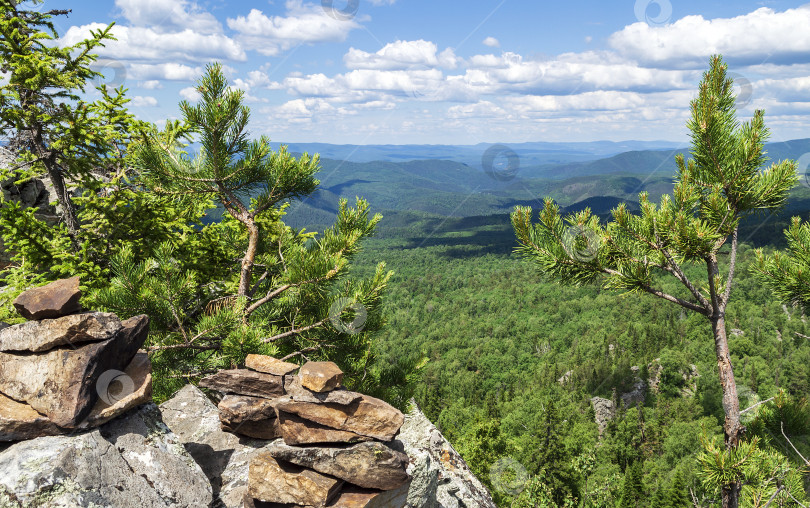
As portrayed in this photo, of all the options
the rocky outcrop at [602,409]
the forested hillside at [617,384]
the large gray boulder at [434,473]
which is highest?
the large gray boulder at [434,473]

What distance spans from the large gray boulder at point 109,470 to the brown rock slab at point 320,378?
1.65 m

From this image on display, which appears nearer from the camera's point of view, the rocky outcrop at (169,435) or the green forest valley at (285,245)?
the rocky outcrop at (169,435)

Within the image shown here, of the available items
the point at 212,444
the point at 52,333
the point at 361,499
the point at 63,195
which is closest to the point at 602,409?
the point at 361,499

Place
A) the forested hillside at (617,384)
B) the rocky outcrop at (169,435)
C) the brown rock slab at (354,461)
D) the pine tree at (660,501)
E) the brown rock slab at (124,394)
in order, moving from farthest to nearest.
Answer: the forested hillside at (617,384), the pine tree at (660,501), the brown rock slab at (354,461), the brown rock slab at (124,394), the rocky outcrop at (169,435)

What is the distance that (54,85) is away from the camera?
983cm

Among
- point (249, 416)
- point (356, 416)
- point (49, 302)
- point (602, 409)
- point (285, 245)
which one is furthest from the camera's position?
point (602, 409)

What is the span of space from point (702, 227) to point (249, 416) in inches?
254

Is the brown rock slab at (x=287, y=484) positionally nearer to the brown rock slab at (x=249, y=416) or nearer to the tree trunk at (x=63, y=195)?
the brown rock slab at (x=249, y=416)

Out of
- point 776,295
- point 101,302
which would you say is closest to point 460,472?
point 776,295

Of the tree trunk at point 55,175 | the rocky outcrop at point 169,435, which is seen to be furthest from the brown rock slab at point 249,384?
the tree trunk at point 55,175

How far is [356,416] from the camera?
6266 mm

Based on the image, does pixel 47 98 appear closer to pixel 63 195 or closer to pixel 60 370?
pixel 63 195

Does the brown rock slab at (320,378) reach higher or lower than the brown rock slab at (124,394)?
lower

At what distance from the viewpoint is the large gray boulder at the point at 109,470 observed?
173 inches
